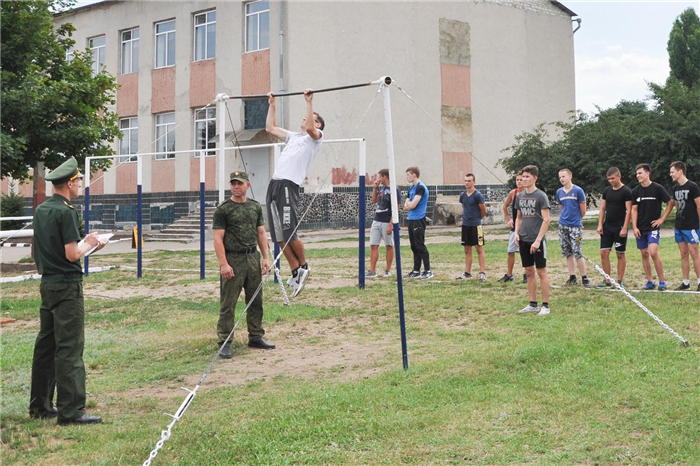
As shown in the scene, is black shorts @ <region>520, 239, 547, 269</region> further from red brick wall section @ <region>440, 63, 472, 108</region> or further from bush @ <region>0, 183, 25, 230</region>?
bush @ <region>0, 183, 25, 230</region>

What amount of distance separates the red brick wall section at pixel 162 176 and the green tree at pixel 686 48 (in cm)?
3277

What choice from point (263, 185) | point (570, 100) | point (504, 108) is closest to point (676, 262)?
point (263, 185)

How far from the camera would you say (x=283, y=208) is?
980cm

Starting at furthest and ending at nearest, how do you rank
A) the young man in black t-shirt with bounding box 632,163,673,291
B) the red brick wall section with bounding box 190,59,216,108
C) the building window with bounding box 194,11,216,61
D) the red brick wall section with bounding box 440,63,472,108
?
1. the red brick wall section with bounding box 440,63,472,108
2. the building window with bounding box 194,11,216,61
3. the red brick wall section with bounding box 190,59,216,108
4. the young man in black t-shirt with bounding box 632,163,673,291

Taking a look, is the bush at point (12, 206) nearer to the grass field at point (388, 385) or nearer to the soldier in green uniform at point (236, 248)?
the grass field at point (388, 385)

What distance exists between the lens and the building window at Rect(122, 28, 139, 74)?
35219mm

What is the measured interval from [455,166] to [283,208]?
25.6m

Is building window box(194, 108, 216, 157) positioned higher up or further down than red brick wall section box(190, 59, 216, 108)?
further down

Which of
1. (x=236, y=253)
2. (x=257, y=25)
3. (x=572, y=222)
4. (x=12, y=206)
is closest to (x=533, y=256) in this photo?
(x=572, y=222)

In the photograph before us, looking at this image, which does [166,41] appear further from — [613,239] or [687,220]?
[687,220]

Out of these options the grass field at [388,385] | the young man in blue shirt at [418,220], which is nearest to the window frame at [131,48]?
the young man in blue shirt at [418,220]

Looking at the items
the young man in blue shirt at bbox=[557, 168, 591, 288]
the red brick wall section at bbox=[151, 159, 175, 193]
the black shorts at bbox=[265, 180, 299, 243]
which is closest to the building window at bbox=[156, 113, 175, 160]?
the red brick wall section at bbox=[151, 159, 175, 193]

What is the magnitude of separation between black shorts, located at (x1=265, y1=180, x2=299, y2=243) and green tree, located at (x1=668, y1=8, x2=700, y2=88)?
1763 inches

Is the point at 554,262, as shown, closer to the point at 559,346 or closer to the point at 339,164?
the point at 559,346
